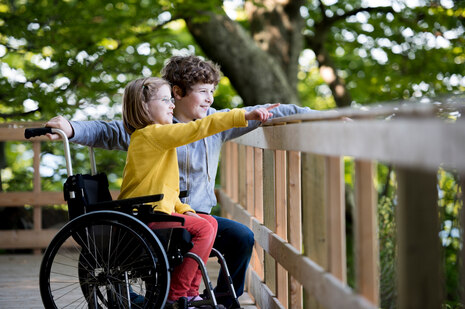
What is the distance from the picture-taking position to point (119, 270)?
7.22ft

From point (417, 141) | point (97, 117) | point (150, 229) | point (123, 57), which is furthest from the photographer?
point (123, 57)

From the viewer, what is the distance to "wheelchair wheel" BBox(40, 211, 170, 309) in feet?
6.89

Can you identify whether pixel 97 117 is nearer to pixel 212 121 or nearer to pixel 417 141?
pixel 212 121

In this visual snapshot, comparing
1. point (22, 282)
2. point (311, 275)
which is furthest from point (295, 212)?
point (22, 282)

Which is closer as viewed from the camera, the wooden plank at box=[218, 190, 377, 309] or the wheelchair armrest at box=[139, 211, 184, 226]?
the wooden plank at box=[218, 190, 377, 309]

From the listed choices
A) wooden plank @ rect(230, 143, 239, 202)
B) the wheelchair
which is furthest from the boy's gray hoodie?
wooden plank @ rect(230, 143, 239, 202)

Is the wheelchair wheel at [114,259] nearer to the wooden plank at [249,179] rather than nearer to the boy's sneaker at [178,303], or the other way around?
the boy's sneaker at [178,303]

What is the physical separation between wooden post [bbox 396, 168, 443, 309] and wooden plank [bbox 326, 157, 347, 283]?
39 centimetres

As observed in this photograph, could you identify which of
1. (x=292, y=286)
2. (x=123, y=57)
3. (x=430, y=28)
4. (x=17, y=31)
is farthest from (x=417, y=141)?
(x=430, y=28)

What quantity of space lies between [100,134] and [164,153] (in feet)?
1.65

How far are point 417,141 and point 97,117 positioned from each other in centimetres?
475

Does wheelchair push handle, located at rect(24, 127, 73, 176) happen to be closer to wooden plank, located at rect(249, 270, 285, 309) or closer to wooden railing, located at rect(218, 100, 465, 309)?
wooden railing, located at rect(218, 100, 465, 309)

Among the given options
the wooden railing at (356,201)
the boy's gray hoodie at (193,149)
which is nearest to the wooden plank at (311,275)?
the wooden railing at (356,201)

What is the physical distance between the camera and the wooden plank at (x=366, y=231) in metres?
1.47
